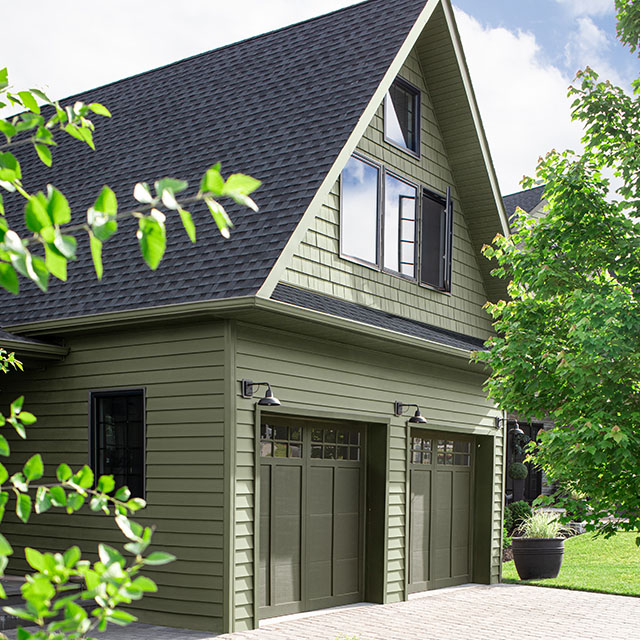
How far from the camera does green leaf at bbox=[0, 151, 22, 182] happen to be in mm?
2340

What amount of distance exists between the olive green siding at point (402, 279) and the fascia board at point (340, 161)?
2.72 ft

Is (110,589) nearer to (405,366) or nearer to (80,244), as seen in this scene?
(80,244)

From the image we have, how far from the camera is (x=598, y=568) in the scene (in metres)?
16.5

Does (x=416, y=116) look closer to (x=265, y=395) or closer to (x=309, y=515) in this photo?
(x=265, y=395)

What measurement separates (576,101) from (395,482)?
5.83 meters

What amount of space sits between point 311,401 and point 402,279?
292 centimetres

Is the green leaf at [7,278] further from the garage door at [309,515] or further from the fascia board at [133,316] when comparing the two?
the garage door at [309,515]

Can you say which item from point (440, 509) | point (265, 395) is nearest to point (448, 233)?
point (440, 509)

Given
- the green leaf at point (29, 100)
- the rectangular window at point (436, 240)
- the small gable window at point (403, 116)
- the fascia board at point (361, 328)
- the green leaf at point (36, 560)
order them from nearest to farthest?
the green leaf at point (36, 560), the green leaf at point (29, 100), the fascia board at point (361, 328), the small gable window at point (403, 116), the rectangular window at point (436, 240)

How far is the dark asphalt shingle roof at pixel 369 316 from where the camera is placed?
10070 millimetres

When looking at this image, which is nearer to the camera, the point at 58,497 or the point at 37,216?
the point at 37,216

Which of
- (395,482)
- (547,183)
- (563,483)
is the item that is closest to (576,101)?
(547,183)

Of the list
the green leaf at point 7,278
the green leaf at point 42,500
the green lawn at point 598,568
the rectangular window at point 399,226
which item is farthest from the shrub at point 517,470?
the green leaf at point 7,278

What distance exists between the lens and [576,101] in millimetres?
8750
